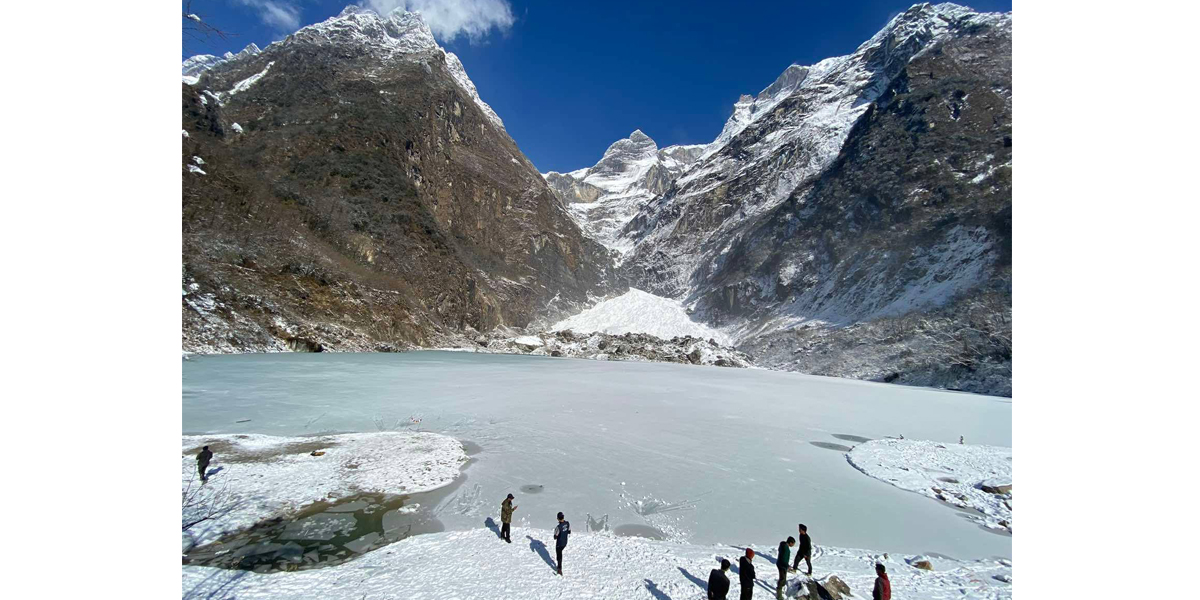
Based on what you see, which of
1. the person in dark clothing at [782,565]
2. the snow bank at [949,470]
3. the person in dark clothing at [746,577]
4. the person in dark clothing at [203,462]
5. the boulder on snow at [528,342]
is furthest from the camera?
the boulder on snow at [528,342]

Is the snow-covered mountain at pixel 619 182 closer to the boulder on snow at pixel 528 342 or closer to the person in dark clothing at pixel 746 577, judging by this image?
the boulder on snow at pixel 528 342

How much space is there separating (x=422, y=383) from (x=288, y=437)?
9224 mm

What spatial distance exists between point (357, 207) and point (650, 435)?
1574 inches

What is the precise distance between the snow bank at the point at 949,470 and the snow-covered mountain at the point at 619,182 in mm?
77613

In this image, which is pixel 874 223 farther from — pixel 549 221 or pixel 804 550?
pixel 804 550

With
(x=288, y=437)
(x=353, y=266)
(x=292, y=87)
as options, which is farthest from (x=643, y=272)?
(x=288, y=437)

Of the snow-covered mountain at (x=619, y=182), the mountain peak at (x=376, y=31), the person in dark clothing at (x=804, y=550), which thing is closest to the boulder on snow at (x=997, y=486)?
the person in dark clothing at (x=804, y=550)

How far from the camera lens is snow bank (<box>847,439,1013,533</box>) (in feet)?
27.6

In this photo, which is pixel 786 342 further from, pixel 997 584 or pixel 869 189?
pixel 997 584

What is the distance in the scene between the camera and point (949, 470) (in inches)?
404

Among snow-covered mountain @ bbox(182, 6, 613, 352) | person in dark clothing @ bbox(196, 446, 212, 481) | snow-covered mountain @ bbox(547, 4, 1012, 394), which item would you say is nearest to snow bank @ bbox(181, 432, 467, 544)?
person in dark clothing @ bbox(196, 446, 212, 481)

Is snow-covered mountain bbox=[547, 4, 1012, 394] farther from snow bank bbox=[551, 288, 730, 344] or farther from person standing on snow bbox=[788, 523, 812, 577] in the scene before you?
person standing on snow bbox=[788, 523, 812, 577]

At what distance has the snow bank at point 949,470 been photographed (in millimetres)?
8398

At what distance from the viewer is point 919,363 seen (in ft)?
96.8
